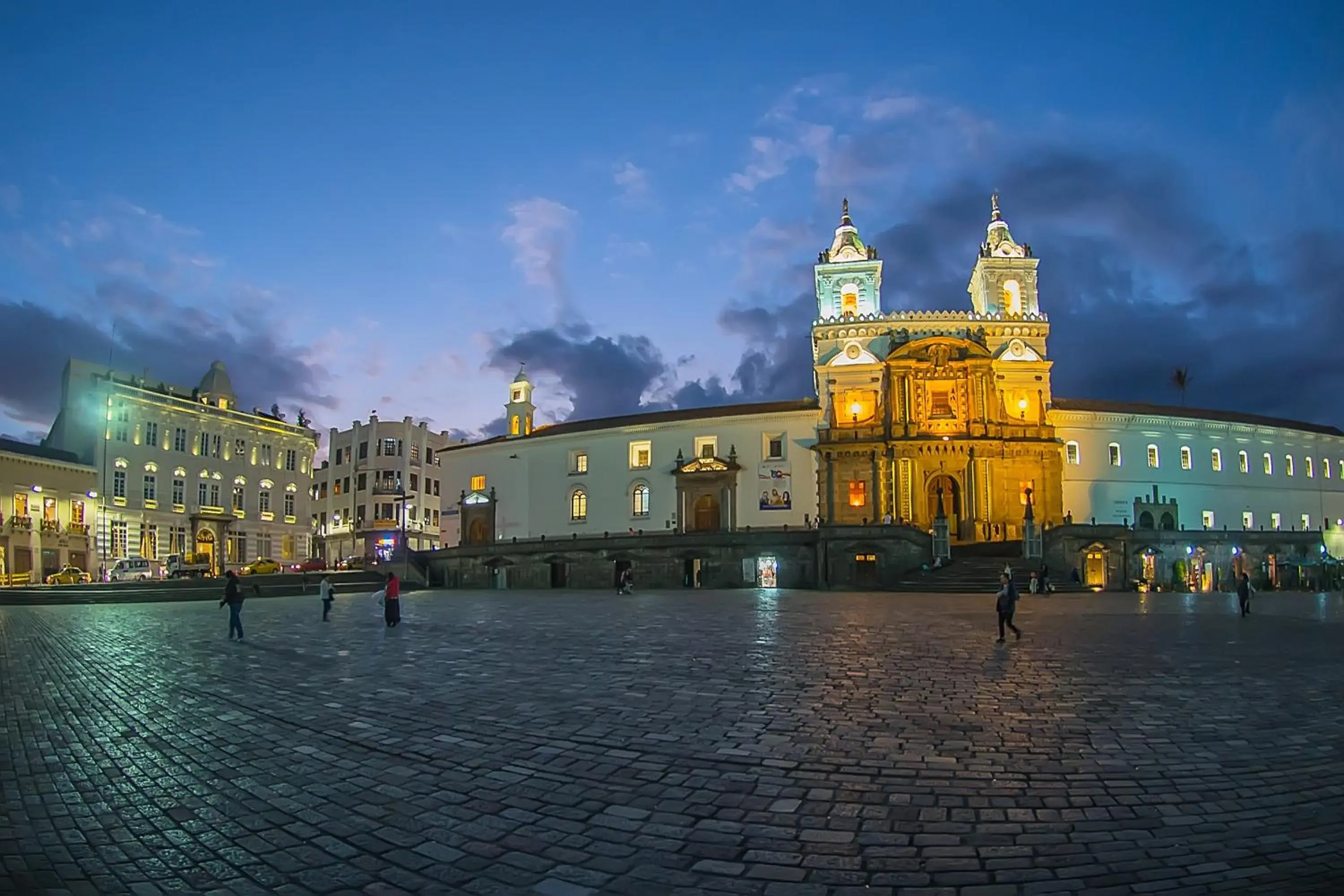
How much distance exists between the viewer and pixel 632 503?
6128 cm

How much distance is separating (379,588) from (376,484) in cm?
3282

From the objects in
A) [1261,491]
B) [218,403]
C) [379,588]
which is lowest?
[379,588]

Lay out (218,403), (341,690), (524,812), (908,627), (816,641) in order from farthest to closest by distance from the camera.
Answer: (218,403) < (908,627) < (816,641) < (341,690) < (524,812)

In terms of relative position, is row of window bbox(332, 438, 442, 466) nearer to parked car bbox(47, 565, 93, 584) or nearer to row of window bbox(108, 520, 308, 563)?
row of window bbox(108, 520, 308, 563)

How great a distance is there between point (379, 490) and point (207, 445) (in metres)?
17.9

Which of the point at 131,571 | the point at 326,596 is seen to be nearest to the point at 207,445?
the point at 131,571

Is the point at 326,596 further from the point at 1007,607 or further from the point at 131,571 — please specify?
the point at 131,571

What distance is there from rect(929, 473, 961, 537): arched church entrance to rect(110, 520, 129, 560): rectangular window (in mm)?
55038

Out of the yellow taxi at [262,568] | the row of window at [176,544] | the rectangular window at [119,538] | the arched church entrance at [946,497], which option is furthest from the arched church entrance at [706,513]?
the rectangular window at [119,538]

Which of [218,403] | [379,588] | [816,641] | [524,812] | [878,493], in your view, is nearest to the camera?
[524,812]

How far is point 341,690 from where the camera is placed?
35.2 ft

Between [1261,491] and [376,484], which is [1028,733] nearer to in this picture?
[1261,491]

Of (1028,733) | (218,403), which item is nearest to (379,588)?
(218,403)

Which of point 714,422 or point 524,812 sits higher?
point 714,422
